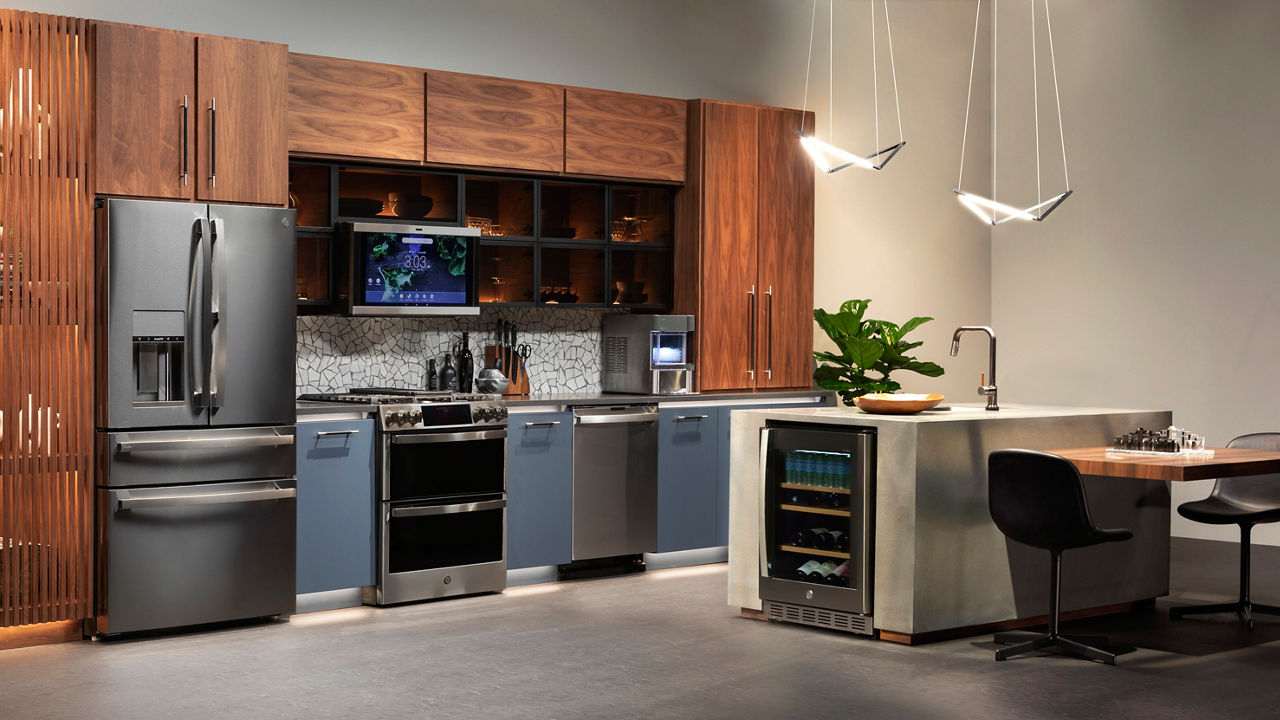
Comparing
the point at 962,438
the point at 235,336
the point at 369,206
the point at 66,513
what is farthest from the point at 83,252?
the point at 962,438

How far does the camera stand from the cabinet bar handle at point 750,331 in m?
Answer: 7.82

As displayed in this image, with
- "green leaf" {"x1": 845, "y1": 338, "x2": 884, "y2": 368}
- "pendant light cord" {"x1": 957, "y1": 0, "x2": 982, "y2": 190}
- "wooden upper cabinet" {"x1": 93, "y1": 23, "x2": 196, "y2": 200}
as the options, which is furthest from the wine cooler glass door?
"pendant light cord" {"x1": 957, "y1": 0, "x2": 982, "y2": 190}

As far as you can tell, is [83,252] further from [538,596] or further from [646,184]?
[646,184]

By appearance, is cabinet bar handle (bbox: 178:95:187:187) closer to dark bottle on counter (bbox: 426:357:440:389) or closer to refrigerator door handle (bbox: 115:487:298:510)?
refrigerator door handle (bbox: 115:487:298:510)

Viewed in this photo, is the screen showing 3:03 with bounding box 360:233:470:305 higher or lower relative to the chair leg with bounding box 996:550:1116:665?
higher

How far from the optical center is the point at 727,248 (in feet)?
25.4

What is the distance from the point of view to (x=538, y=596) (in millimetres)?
6484

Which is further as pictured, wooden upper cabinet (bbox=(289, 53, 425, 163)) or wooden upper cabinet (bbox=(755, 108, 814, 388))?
wooden upper cabinet (bbox=(755, 108, 814, 388))

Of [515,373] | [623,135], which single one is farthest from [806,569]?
[623,135]

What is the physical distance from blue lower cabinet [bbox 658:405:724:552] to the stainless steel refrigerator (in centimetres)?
223

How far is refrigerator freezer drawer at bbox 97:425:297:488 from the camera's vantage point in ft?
17.8

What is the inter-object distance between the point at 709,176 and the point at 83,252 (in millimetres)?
3645

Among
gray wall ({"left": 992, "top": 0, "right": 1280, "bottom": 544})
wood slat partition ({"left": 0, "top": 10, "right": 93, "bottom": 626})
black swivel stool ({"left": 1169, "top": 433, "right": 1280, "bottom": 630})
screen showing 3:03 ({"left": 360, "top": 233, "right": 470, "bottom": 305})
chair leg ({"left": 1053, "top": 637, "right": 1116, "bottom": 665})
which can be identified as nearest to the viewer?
chair leg ({"left": 1053, "top": 637, "right": 1116, "bottom": 665})

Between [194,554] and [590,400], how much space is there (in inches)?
88.1
